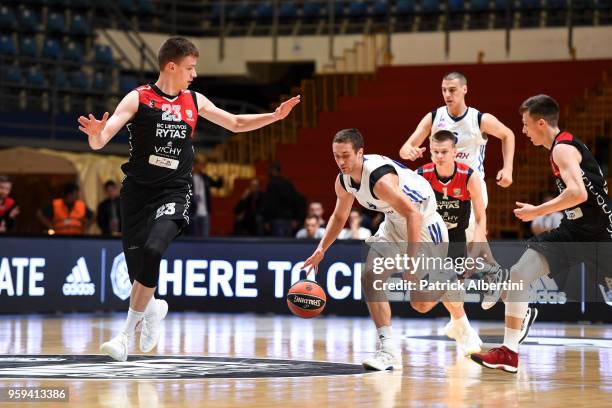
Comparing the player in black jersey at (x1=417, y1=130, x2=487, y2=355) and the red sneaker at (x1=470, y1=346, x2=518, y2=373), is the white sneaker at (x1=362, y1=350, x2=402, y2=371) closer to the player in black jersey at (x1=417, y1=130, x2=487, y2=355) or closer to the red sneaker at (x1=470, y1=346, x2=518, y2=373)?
the red sneaker at (x1=470, y1=346, x2=518, y2=373)

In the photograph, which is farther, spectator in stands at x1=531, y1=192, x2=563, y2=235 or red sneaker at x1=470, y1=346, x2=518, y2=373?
spectator in stands at x1=531, y1=192, x2=563, y2=235

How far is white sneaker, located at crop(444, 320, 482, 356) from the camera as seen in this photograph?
9805 millimetres

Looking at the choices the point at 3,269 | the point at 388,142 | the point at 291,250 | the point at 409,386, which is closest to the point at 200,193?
the point at 291,250

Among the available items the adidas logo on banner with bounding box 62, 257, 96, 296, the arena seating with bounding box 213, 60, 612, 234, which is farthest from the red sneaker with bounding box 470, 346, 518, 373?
the arena seating with bounding box 213, 60, 612, 234

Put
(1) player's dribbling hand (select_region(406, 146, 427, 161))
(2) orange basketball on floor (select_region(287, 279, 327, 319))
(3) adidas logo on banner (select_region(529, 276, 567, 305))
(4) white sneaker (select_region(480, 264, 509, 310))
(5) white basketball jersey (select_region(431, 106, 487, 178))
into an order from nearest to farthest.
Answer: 1. (2) orange basketball on floor (select_region(287, 279, 327, 319))
2. (1) player's dribbling hand (select_region(406, 146, 427, 161))
3. (4) white sneaker (select_region(480, 264, 509, 310))
4. (5) white basketball jersey (select_region(431, 106, 487, 178))
5. (3) adidas logo on banner (select_region(529, 276, 567, 305))

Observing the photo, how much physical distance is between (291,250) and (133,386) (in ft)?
29.8

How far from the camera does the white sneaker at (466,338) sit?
9.80m

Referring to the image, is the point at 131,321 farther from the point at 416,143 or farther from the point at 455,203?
the point at 416,143

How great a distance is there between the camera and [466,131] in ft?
35.9

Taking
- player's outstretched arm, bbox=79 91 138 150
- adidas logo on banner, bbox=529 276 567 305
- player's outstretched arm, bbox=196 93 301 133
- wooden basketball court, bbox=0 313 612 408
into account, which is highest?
player's outstretched arm, bbox=196 93 301 133

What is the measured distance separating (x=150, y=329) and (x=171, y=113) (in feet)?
5.17

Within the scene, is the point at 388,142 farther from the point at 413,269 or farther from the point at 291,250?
the point at 413,269

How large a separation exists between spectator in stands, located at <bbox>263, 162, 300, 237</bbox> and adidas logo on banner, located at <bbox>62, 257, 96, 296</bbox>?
376 cm

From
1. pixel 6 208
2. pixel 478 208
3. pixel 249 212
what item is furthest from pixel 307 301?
pixel 249 212
